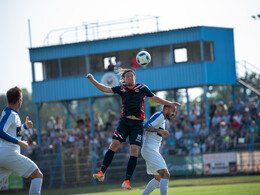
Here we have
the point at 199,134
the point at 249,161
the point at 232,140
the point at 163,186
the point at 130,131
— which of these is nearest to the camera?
the point at 130,131

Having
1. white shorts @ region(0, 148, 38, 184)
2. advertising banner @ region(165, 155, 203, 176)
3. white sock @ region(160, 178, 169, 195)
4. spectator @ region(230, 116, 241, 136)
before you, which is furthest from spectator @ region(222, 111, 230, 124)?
white shorts @ region(0, 148, 38, 184)

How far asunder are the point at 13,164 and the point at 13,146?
353 mm

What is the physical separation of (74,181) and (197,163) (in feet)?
23.1

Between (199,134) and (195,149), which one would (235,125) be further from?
(195,149)

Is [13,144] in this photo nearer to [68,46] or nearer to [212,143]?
[212,143]

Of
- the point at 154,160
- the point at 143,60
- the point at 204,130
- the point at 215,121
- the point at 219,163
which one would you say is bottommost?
the point at 219,163

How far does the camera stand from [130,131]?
451 inches

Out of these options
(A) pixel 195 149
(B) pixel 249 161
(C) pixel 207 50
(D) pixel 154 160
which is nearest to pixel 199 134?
(A) pixel 195 149

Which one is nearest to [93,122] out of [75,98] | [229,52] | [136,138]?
[75,98]

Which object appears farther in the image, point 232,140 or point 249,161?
point 232,140

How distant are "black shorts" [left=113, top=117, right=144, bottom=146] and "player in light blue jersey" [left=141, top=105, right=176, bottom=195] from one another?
62 cm

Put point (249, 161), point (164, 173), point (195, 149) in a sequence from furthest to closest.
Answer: point (195, 149) < point (249, 161) < point (164, 173)

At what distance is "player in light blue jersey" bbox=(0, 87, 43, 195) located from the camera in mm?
9547

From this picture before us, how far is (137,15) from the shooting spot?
3394 cm
